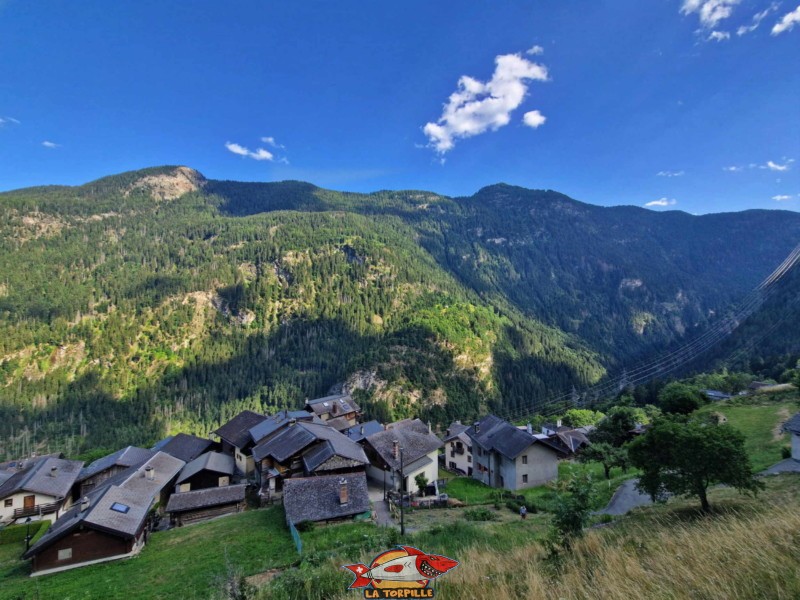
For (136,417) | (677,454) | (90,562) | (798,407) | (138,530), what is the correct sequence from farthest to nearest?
(136,417)
(798,407)
(138,530)
(90,562)
(677,454)

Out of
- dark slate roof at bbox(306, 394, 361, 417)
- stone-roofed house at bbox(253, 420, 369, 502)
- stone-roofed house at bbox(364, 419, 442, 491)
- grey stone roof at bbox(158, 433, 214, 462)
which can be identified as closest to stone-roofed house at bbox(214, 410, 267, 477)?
grey stone roof at bbox(158, 433, 214, 462)

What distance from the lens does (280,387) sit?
148250 mm

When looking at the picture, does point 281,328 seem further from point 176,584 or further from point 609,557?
point 609,557

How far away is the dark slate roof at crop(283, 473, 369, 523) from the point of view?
28.6m

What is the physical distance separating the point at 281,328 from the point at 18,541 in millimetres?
150794

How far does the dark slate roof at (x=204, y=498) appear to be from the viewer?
33594 mm

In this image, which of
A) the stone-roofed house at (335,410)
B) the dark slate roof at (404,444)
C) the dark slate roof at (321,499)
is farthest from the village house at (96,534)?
the stone-roofed house at (335,410)

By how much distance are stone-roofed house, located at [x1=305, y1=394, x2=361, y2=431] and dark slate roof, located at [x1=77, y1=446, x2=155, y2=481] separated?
31.4m

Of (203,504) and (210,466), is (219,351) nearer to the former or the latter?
(210,466)

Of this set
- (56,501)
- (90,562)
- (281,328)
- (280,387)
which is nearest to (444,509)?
(90,562)

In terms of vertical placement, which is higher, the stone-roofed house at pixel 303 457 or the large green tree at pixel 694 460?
the large green tree at pixel 694 460

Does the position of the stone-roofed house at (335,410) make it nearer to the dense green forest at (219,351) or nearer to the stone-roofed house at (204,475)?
the stone-roofed house at (204,475)

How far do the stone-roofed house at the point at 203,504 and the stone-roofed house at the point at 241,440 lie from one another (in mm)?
12245

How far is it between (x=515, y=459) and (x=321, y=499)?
24.1 metres
